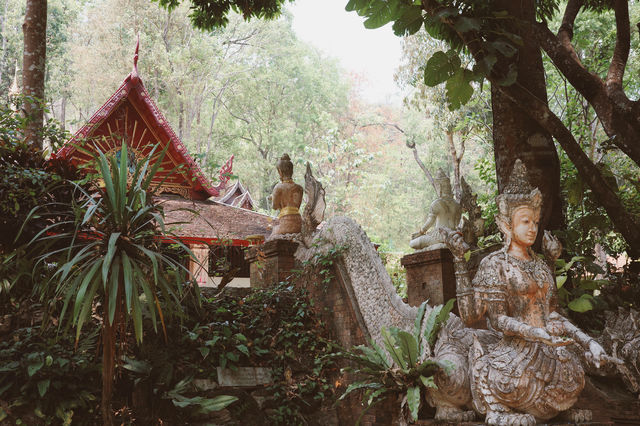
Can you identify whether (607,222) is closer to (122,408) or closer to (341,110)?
(122,408)

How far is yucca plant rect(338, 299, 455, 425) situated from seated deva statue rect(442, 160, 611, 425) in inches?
14.5

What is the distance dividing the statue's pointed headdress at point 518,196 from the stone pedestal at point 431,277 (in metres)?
2.05

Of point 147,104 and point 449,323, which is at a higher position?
point 147,104

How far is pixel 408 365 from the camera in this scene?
4.17 metres

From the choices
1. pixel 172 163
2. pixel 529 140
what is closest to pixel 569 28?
pixel 529 140

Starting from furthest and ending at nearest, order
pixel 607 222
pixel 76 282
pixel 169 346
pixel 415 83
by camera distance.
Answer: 1. pixel 415 83
2. pixel 607 222
3. pixel 169 346
4. pixel 76 282

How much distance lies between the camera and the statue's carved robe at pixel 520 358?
3359 mm

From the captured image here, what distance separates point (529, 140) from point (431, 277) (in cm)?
188

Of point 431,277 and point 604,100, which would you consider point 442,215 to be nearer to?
point 431,277

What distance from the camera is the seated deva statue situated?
132 inches

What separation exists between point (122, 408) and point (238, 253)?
635 centimetres

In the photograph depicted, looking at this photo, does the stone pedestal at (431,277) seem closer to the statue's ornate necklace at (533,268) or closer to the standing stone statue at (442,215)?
the standing stone statue at (442,215)

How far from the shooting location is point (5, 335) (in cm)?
500

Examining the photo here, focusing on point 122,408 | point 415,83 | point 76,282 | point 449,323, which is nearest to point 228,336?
point 122,408
